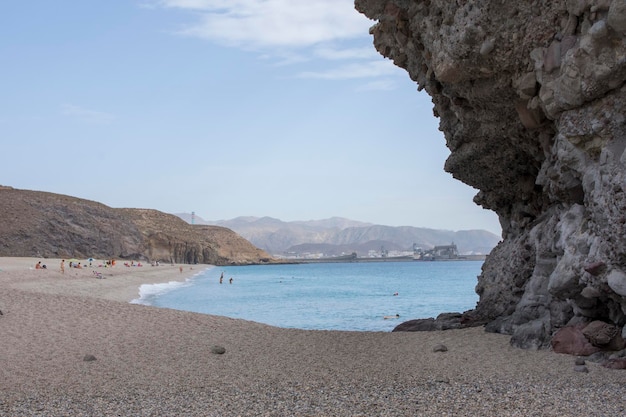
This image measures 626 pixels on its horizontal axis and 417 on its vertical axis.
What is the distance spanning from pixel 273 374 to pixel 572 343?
4956 millimetres

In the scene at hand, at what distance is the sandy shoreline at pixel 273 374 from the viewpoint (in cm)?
672

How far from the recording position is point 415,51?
14312 millimetres

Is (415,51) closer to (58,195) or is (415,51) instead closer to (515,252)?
(515,252)

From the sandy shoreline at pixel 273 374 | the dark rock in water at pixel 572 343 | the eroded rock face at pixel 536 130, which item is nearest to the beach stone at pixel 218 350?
the sandy shoreline at pixel 273 374

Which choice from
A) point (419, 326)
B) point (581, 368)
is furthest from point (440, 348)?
point (419, 326)

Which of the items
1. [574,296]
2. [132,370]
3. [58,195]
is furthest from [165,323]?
[58,195]

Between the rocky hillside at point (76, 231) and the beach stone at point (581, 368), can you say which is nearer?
the beach stone at point (581, 368)

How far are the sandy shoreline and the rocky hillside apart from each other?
62581 mm

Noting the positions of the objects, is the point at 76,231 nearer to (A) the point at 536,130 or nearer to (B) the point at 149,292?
(B) the point at 149,292

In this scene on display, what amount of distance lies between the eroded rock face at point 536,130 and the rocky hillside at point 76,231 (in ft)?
218

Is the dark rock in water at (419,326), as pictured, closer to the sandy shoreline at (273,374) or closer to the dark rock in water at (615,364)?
the sandy shoreline at (273,374)

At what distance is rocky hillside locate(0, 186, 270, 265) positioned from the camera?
235ft

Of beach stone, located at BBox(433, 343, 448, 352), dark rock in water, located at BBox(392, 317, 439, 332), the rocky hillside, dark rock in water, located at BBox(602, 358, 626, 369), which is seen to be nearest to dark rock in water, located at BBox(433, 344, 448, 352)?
beach stone, located at BBox(433, 343, 448, 352)

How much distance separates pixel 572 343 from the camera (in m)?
9.76
